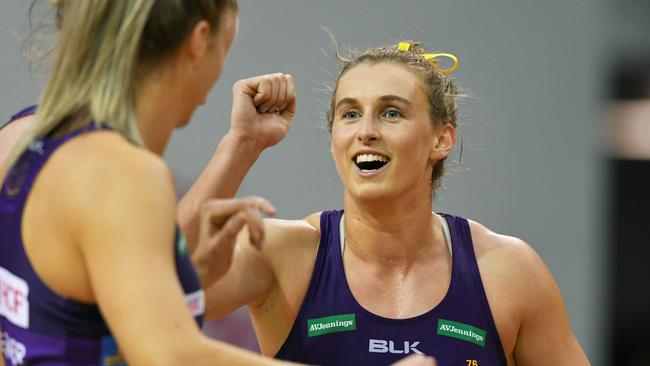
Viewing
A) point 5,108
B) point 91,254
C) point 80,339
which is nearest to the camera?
point 91,254

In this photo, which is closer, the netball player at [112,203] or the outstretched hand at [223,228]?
the netball player at [112,203]

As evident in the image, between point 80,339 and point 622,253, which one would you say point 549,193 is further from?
point 80,339

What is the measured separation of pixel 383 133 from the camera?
2.43 m

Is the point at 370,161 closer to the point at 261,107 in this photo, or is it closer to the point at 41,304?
the point at 261,107

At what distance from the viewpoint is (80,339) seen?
1.38m

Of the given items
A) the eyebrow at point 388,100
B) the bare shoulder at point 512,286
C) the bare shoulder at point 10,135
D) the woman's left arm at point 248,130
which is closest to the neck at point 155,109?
the bare shoulder at point 10,135

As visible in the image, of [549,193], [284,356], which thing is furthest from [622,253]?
[284,356]

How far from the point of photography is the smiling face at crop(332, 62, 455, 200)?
2408 millimetres

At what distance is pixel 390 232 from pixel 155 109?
3.68 feet

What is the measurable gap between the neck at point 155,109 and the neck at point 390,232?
101cm

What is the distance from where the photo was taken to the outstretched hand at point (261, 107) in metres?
2.27

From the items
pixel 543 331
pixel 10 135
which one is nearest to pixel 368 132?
pixel 543 331

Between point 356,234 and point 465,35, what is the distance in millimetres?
1484

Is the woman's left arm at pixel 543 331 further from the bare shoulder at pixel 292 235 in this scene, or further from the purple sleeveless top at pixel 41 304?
the purple sleeveless top at pixel 41 304
